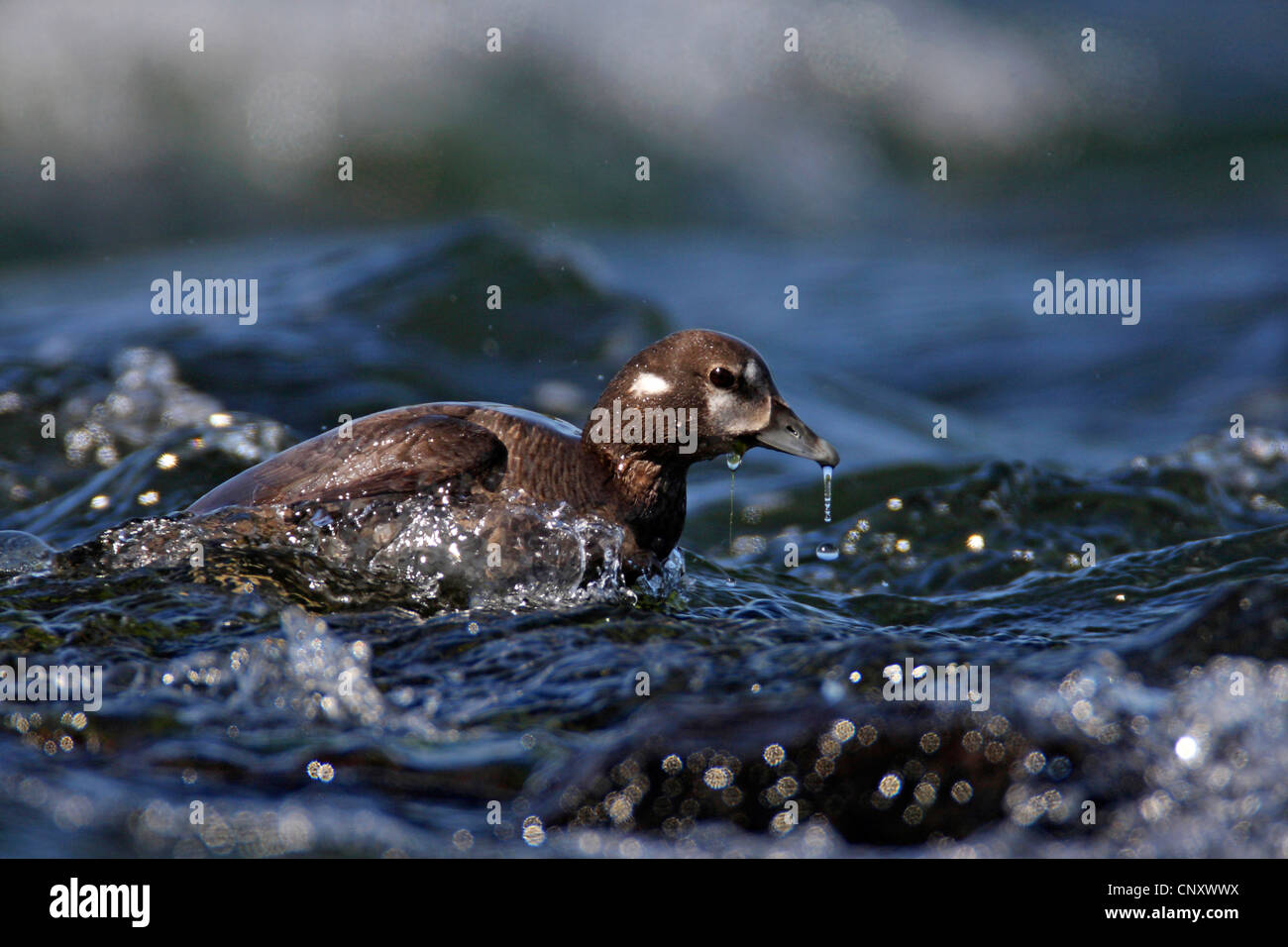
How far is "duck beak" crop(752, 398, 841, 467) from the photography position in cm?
554

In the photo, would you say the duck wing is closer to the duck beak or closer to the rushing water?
the rushing water

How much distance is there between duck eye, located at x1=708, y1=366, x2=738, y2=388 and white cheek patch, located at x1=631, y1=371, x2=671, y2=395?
0.20 meters

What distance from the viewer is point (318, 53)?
53.3 ft

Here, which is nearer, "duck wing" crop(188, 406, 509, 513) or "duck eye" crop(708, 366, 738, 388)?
"duck wing" crop(188, 406, 509, 513)

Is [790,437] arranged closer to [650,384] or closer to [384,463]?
[650,384]

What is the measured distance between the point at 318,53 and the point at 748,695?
14094mm

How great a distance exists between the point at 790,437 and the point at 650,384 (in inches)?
25.3

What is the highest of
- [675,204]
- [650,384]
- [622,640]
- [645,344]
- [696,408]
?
[675,204]

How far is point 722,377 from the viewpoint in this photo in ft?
17.9

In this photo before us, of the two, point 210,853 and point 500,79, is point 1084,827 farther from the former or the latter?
point 500,79

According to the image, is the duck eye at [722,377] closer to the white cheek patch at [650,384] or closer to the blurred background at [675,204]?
the white cheek patch at [650,384]

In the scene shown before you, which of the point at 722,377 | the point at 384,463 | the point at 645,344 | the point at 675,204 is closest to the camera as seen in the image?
the point at 384,463

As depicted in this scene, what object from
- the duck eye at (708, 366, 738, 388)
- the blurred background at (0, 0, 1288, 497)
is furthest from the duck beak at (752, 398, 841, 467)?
the blurred background at (0, 0, 1288, 497)

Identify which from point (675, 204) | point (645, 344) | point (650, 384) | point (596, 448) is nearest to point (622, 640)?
point (596, 448)
